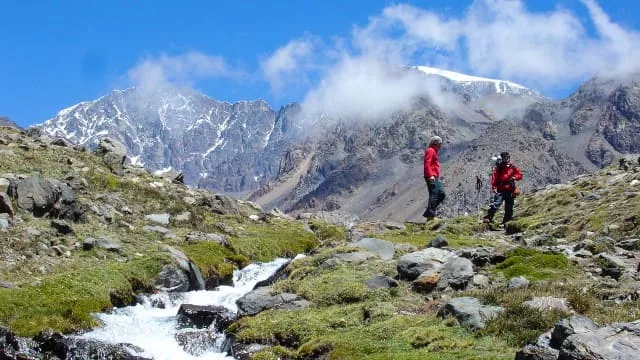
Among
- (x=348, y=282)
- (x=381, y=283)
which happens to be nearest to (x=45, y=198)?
(x=348, y=282)

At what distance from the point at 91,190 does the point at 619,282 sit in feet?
114

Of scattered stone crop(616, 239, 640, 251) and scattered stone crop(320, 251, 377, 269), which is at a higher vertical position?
scattered stone crop(320, 251, 377, 269)

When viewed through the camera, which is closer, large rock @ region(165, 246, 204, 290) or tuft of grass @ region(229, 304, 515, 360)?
tuft of grass @ region(229, 304, 515, 360)

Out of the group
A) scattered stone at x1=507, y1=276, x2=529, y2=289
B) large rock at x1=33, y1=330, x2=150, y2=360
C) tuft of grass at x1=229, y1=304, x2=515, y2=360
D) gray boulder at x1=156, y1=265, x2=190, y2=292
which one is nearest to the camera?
tuft of grass at x1=229, y1=304, x2=515, y2=360

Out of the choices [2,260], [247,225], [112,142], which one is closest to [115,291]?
[2,260]

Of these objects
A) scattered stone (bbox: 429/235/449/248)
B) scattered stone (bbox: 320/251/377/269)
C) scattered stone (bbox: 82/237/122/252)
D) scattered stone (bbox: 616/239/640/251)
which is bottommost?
scattered stone (bbox: 616/239/640/251)

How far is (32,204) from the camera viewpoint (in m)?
33.7

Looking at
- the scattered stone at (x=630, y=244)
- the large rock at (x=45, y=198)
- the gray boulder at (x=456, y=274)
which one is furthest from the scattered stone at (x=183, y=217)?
the scattered stone at (x=630, y=244)

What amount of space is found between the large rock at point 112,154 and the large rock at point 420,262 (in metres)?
36.9

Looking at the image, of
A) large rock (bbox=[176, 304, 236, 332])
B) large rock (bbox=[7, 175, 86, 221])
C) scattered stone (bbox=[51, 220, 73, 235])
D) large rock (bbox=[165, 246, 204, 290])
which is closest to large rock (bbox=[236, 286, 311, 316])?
large rock (bbox=[176, 304, 236, 332])

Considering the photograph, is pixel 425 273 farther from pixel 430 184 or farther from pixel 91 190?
pixel 91 190

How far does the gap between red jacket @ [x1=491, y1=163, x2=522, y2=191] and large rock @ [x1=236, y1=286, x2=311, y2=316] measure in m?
16.7

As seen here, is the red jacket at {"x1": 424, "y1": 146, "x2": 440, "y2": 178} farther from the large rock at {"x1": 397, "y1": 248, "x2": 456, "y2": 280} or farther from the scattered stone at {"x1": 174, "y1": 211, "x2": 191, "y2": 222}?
the scattered stone at {"x1": 174, "y1": 211, "x2": 191, "y2": 222}

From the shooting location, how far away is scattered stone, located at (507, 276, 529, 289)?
809 inches
